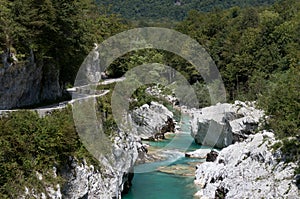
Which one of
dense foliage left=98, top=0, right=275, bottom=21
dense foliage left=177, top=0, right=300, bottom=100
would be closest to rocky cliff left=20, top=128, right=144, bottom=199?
dense foliage left=177, top=0, right=300, bottom=100

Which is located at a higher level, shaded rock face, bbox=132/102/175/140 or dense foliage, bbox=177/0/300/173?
dense foliage, bbox=177/0/300/173

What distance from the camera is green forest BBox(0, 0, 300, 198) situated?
17.5 metres

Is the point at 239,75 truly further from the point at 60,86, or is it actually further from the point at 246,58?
the point at 60,86

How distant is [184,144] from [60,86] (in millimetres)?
13371

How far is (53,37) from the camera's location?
24.2 metres

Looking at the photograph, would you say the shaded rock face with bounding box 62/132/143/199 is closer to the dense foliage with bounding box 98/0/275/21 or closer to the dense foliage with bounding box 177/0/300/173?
the dense foliage with bounding box 177/0/300/173

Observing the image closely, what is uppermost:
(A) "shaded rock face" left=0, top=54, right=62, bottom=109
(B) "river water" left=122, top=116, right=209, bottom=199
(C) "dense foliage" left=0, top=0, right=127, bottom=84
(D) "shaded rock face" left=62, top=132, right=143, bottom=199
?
(C) "dense foliage" left=0, top=0, right=127, bottom=84

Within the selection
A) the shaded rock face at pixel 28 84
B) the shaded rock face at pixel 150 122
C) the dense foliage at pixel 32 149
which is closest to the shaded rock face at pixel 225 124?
the shaded rock face at pixel 150 122

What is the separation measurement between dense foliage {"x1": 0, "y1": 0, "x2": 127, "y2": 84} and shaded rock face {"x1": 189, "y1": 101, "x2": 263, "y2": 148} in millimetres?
12717

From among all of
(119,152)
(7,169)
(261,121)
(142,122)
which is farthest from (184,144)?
(7,169)

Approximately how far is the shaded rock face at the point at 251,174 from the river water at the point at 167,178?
1125 mm

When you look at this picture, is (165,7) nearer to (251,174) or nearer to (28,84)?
(28,84)

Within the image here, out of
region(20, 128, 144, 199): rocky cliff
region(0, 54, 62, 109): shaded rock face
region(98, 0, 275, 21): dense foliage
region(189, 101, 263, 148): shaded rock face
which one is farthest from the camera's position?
region(98, 0, 275, 21): dense foliage

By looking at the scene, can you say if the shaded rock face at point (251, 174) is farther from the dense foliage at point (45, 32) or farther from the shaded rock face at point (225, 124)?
the dense foliage at point (45, 32)
